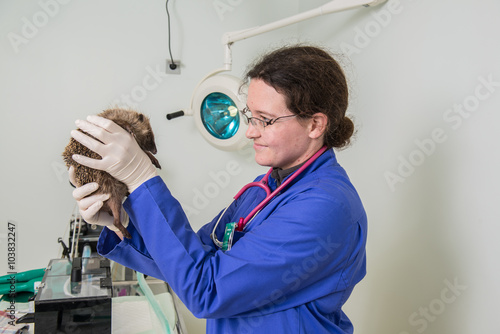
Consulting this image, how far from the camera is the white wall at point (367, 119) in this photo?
131 cm

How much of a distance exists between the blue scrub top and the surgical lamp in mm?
753

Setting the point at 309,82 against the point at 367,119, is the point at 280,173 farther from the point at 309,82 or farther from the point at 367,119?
the point at 367,119

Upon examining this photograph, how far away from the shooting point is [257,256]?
0.90 m

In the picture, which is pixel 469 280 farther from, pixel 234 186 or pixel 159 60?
pixel 159 60

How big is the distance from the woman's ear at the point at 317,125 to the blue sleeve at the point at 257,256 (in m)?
0.21

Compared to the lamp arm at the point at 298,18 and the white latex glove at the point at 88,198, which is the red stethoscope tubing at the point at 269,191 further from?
the lamp arm at the point at 298,18

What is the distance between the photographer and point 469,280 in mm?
1307

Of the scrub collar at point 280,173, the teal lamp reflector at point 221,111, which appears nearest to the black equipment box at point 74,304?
the scrub collar at point 280,173

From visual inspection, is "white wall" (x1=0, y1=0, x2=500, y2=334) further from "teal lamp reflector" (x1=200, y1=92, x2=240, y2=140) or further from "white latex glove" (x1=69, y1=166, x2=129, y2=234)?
"white latex glove" (x1=69, y1=166, x2=129, y2=234)

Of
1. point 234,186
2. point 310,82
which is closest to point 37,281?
point 234,186

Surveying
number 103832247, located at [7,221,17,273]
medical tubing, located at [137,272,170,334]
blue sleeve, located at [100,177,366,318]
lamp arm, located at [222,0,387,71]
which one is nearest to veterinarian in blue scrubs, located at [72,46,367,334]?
blue sleeve, located at [100,177,366,318]

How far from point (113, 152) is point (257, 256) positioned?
406 millimetres

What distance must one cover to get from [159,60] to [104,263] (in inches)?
51.9

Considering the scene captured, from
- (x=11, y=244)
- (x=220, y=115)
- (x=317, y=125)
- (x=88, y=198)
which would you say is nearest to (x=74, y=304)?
(x=88, y=198)
